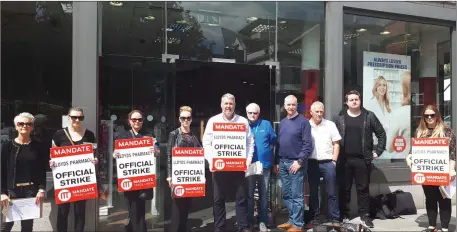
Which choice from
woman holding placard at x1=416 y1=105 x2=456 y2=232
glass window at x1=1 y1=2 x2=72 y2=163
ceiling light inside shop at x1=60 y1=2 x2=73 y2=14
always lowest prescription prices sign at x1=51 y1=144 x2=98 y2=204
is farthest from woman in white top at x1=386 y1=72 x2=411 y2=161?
ceiling light inside shop at x1=60 y1=2 x2=73 y2=14

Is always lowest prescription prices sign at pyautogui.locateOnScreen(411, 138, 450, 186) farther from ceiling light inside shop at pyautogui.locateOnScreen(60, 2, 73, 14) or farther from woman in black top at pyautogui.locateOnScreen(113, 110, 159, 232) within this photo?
ceiling light inside shop at pyautogui.locateOnScreen(60, 2, 73, 14)

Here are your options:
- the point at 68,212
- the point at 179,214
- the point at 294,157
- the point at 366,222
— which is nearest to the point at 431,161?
the point at 366,222

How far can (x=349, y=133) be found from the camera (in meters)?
6.15

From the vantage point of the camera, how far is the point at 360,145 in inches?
239

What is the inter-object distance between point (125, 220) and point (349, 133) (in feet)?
11.8

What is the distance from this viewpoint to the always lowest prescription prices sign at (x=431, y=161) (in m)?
5.48

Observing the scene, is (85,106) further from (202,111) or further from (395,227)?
(395,227)

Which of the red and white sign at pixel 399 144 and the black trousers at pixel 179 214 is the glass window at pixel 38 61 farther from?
the red and white sign at pixel 399 144

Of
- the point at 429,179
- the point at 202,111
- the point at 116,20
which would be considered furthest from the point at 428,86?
the point at 116,20

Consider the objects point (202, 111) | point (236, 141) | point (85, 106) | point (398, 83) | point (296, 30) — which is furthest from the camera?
point (398, 83)

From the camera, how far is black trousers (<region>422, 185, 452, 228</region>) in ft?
18.5

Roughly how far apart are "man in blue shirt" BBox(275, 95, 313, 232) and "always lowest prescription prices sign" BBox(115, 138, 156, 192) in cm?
184

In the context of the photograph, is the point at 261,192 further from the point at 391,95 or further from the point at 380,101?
the point at 391,95

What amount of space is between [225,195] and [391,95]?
420 centimetres
